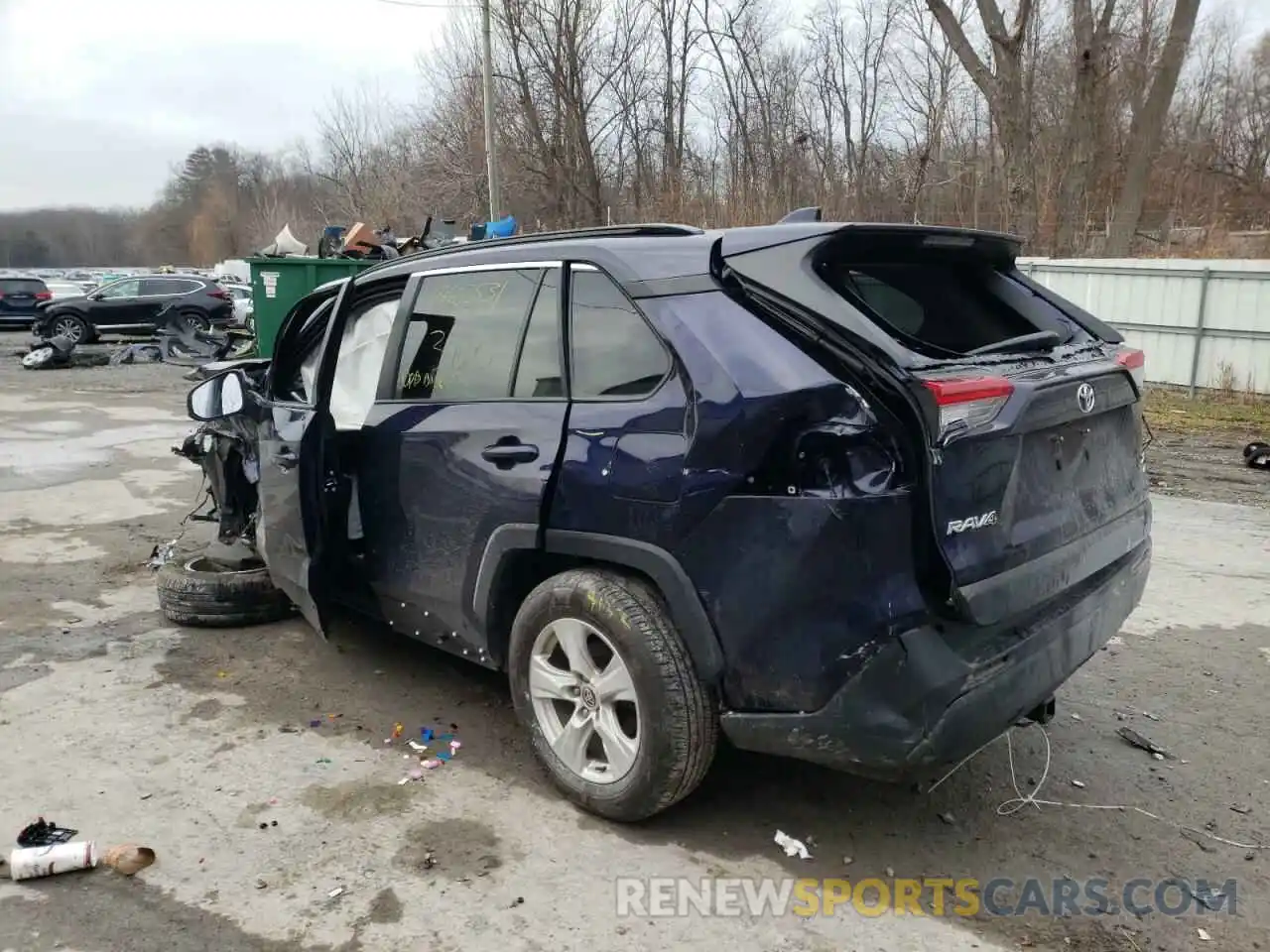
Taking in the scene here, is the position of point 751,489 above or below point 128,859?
above

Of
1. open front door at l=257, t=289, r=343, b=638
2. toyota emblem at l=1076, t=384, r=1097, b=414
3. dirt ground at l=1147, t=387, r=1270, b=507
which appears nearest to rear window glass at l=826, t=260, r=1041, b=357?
toyota emblem at l=1076, t=384, r=1097, b=414

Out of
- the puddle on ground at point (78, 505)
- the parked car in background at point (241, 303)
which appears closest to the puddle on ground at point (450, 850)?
the puddle on ground at point (78, 505)

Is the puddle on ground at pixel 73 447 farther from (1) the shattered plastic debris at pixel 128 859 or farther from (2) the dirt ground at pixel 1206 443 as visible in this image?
(2) the dirt ground at pixel 1206 443

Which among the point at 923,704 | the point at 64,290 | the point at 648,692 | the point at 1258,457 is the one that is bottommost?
the point at 1258,457

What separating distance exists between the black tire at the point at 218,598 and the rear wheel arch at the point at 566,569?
2.07 meters

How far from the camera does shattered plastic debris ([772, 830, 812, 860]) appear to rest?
9.62 feet

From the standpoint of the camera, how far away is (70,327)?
875 inches

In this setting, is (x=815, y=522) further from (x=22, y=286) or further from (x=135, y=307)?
(x=22, y=286)

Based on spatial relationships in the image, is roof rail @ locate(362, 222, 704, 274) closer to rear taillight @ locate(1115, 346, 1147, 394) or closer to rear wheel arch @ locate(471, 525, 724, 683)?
rear wheel arch @ locate(471, 525, 724, 683)

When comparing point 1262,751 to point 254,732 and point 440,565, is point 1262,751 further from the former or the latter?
point 254,732

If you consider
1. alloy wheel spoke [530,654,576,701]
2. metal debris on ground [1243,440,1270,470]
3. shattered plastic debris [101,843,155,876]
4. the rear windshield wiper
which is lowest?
metal debris on ground [1243,440,1270,470]

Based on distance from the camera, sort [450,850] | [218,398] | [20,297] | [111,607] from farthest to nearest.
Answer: [20,297], [111,607], [218,398], [450,850]

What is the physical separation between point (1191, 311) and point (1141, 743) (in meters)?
11.7

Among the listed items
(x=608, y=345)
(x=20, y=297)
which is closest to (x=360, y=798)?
(x=608, y=345)
